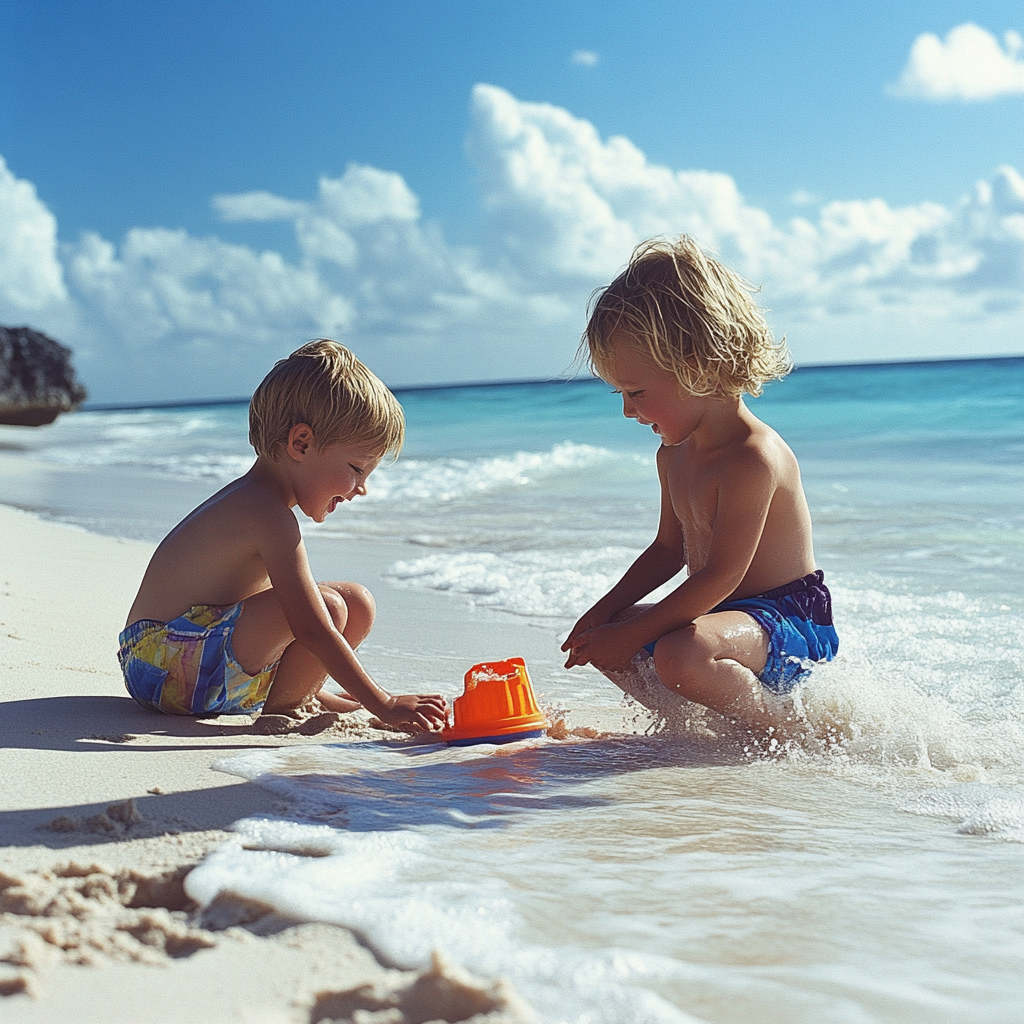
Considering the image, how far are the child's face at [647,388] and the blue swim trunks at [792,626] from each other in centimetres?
53

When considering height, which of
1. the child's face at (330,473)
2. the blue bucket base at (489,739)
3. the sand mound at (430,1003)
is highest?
the child's face at (330,473)

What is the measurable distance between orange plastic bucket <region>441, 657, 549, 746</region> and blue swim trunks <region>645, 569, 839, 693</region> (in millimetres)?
360

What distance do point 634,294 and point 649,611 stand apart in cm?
82

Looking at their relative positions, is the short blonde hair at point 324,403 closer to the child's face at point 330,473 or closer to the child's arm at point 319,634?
the child's face at point 330,473

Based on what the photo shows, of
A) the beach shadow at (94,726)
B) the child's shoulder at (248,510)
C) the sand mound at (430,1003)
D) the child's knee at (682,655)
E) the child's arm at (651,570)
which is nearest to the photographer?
the sand mound at (430,1003)

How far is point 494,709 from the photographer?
2.67m

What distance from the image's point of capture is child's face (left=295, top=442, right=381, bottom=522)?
109 inches

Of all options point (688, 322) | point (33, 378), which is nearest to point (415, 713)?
point (688, 322)

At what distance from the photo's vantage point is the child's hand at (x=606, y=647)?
8.96ft

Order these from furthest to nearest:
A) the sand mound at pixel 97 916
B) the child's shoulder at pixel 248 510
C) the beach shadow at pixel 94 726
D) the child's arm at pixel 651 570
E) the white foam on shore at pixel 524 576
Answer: the white foam on shore at pixel 524 576 → the child's arm at pixel 651 570 → the child's shoulder at pixel 248 510 → the beach shadow at pixel 94 726 → the sand mound at pixel 97 916

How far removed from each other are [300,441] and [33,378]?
24.9m

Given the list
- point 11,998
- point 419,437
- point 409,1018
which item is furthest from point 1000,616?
point 419,437

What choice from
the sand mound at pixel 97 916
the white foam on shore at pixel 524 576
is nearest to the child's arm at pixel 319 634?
the sand mound at pixel 97 916

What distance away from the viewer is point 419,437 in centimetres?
2031
